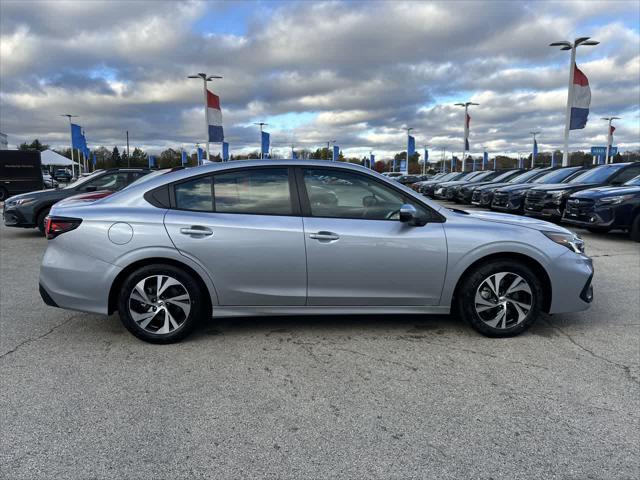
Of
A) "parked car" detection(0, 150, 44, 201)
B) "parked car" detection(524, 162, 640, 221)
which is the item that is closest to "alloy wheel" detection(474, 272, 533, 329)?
"parked car" detection(524, 162, 640, 221)

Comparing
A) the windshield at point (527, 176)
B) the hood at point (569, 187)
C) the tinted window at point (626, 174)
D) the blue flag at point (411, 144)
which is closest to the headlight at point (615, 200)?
the hood at point (569, 187)

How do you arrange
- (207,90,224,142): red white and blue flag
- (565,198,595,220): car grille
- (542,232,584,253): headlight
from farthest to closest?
1. (207,90,224,142): red white and blue flag
2. (565,198,595,220): car grille
3. (542,232,584,253): headlight

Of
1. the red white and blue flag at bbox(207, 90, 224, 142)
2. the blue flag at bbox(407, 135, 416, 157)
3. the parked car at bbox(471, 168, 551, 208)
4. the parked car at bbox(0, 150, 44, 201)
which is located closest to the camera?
the parked car at bbox(471, 168, 551, 208)

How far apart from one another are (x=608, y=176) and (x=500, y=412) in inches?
456

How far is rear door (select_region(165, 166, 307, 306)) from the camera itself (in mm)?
3980

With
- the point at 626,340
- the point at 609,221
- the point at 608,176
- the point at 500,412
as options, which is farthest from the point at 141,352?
the point at 608,176

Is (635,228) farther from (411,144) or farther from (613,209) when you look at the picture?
(411,144)

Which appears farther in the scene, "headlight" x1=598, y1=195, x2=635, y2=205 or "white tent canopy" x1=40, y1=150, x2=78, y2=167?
"white tent canopy" x1=40, y1=150, x2=78, y2=167

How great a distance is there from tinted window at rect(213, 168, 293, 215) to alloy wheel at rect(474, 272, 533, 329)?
6.09 ft

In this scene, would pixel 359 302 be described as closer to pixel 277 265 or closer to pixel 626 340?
pixel 277 265

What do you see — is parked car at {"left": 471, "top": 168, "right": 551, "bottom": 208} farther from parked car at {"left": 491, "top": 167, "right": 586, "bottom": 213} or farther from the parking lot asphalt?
the parking lot asphalt

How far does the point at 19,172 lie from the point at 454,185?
21467 mm

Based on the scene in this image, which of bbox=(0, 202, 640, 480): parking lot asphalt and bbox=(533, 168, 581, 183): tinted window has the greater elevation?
bbox=(533, 168, 581, 183): tinted window

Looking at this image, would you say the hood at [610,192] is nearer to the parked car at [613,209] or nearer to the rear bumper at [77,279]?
the parked car at [613,209]
